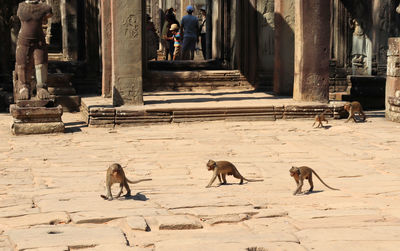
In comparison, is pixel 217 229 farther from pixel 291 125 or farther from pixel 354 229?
pixel 291 125

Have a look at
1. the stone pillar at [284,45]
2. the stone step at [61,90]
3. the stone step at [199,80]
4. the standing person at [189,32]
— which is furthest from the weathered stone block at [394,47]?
the standing person at [189,32]

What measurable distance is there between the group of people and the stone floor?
29.3 feet

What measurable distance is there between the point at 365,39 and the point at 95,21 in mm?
6442

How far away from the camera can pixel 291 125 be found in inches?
466

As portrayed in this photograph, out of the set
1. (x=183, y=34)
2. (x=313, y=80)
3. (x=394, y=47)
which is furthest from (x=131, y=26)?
(x=183, y=34)

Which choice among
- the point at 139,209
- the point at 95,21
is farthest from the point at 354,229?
the point at 95,21

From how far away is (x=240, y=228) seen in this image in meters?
5.65

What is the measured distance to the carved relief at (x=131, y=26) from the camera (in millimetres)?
11938

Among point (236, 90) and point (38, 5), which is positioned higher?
point (38, 5)

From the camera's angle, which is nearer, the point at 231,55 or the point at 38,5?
the point at 38,5

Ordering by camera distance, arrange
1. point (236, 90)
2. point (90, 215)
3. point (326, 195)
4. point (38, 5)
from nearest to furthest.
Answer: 1. point (90, 215)
2. point (326, 195)
3. point (38, 5)
4. point (236, 90)

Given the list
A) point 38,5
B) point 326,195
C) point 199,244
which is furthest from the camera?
point 38,5

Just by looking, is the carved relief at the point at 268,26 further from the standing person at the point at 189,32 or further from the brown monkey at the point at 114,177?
the brown monkey at the point at 114,177

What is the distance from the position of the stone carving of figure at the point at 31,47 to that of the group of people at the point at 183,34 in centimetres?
859
